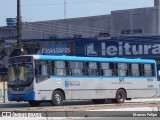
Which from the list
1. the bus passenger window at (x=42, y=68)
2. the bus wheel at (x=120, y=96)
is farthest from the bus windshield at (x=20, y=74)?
the bus wheel at (x=120, y=96)

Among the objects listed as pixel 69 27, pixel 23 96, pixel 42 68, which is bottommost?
pixel 23 96

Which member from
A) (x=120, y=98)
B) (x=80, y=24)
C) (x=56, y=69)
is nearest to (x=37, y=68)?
(x=56, y=69)

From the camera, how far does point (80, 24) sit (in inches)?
3366

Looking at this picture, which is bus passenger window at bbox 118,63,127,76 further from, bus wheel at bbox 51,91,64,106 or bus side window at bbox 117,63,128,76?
bus wheel at bbox 51,91,64,106

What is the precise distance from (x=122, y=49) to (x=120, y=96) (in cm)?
3528

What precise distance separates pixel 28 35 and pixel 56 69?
202 ft

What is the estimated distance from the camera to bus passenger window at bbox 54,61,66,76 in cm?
2870

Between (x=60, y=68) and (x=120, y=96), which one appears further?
Result: (x=120, y=96)

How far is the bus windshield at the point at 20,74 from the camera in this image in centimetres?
2784

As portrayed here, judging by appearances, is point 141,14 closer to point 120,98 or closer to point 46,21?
point 46,21

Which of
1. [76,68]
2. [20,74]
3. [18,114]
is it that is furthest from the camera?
[76,68]

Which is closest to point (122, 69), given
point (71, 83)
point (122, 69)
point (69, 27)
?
point (122, 69)

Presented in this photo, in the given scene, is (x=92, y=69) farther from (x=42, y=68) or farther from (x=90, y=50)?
(x=90, y=50)

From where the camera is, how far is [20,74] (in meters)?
28.3
